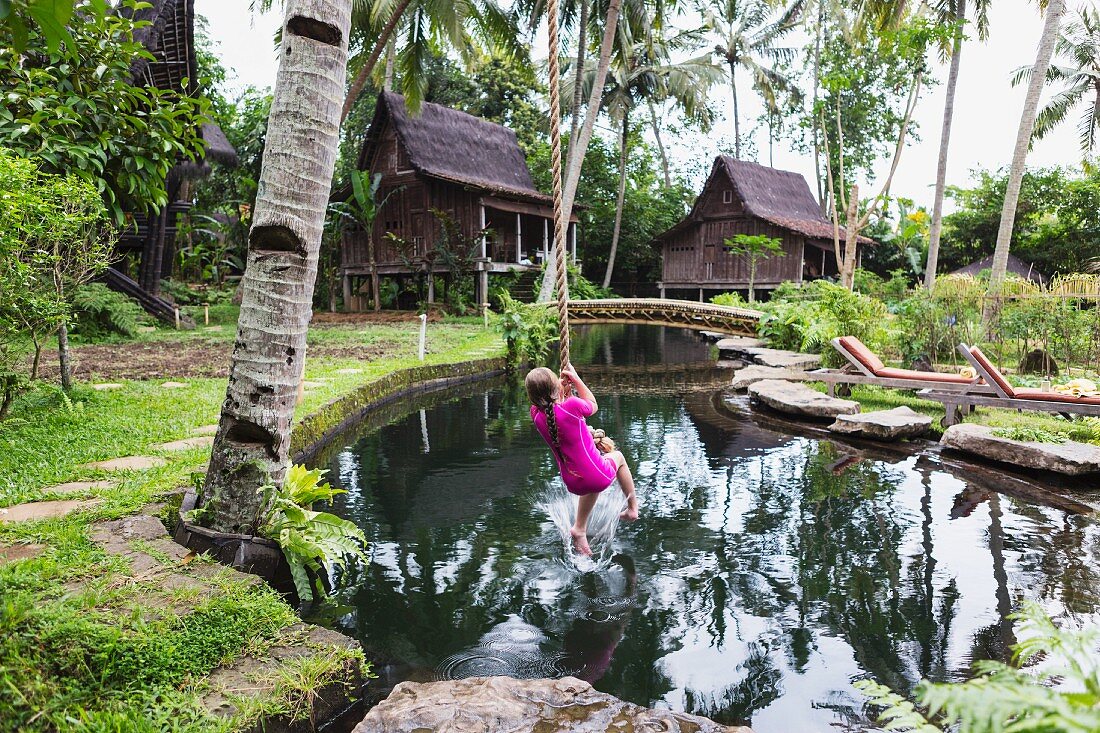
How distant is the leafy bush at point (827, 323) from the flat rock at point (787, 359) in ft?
1.21

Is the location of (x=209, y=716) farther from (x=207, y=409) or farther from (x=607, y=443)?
Result: (x=207, y=409)

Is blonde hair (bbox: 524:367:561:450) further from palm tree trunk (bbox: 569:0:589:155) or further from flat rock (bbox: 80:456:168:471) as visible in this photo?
palm tree trunk (bbox: 569:0:589:155)

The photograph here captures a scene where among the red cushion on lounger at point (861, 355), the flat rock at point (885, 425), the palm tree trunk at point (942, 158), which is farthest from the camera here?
the palm tree trunk at point (942, 158)

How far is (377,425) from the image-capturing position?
8391 millimetres

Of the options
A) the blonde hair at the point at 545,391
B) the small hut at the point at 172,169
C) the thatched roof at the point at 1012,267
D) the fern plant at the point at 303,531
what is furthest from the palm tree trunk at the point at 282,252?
the thatched roof at the point at 1012,267

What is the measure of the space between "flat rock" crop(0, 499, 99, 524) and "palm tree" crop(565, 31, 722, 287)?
2541 centimetres

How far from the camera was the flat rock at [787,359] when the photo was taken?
12.3 m

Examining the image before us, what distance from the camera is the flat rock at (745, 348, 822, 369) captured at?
40.4ft

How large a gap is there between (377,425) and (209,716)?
20.3ft

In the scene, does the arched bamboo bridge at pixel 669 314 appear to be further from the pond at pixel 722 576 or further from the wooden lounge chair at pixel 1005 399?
the pond at pixel 722 576

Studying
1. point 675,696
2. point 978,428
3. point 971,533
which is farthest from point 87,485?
point 978,428

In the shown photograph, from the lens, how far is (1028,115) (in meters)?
13.7

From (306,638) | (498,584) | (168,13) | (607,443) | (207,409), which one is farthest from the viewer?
(168,13)

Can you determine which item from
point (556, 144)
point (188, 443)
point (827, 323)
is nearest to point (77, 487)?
point (188, 443)
